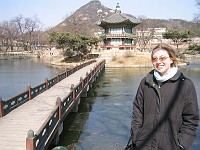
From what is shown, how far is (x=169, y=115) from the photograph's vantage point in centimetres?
289

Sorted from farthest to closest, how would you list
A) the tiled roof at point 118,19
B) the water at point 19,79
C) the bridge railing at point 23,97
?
1. the tiled roof at point 118,19
2. the water at point 19,79
3. the bridge railing at point 23,97

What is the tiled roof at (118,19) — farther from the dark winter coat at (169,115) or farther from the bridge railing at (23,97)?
the dark winter coat at (169,115)

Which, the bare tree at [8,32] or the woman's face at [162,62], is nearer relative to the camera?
the woman's face at [162,62]

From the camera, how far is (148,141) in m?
2.91

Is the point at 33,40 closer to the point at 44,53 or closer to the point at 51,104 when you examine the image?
the point at 44,53

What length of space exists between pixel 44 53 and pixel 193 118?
257 feet

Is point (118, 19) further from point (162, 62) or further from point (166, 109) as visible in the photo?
point (166, 109)

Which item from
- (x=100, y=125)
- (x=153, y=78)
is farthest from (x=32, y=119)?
(x=153, y=78)

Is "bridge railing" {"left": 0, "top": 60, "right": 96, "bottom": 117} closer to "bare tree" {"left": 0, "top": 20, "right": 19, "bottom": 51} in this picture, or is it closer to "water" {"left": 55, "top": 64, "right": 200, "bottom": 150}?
"water" {"left": 55, "top": 64, "right": 200, "bottom": 150}

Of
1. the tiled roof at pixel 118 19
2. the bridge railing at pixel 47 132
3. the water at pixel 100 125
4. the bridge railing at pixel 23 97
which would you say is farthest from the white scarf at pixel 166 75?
the tiled roof at pixel 118 19

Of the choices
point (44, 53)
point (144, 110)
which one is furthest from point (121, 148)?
point (44, 53)

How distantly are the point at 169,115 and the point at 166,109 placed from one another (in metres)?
0.08

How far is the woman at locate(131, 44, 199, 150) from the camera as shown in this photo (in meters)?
2.82

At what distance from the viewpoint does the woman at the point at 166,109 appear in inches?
111
